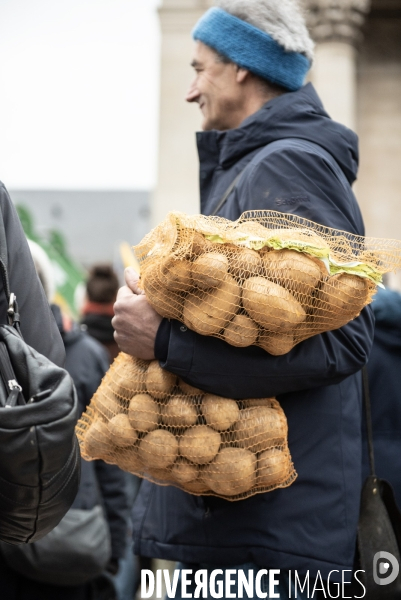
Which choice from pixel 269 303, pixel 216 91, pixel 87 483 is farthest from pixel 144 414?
pixel 87 483

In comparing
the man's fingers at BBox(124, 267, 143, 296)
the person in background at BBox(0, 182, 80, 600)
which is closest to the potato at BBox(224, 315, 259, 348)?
the man's fingers at BBox(124, 267, 143, 296)

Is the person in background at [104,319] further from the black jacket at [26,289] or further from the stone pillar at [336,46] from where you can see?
the black jacket at [26,289]

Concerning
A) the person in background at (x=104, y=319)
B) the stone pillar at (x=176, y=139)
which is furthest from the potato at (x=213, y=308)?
the stone pillar at (x=176, y=139)

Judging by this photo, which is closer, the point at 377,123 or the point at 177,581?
the point at 177,581

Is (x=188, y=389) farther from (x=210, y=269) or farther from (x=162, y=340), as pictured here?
(x=210, y=269)

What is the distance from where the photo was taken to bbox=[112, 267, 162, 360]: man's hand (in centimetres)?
235

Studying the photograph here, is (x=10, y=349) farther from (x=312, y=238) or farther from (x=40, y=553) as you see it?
(x=40, y=553)

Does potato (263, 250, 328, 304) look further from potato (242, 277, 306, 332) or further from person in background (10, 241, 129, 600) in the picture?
person in background (10, 241, 129, 600)

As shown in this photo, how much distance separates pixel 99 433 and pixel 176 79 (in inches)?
228

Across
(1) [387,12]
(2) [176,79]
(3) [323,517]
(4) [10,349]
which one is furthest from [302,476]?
(1) [387,12]

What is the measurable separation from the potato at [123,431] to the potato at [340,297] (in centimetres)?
60

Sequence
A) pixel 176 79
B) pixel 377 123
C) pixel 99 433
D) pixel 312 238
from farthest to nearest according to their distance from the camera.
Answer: pixel 377 123 < pixel 176 79 < pixel 99 433 < pixel 312 238

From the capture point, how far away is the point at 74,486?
191cm

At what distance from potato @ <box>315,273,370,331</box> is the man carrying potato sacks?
0.50 feet
